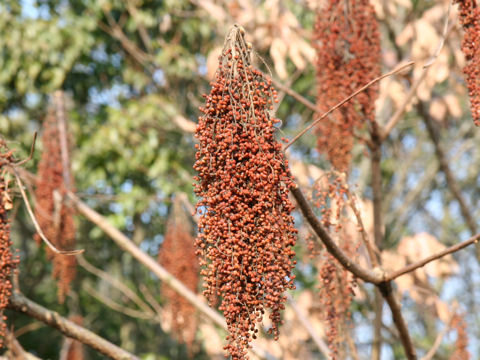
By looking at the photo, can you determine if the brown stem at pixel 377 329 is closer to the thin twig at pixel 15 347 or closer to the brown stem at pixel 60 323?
the brown stem at pixel 60 323

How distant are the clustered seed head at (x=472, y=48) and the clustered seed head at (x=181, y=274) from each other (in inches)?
124

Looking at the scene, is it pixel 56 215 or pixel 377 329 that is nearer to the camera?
pixel 377 329

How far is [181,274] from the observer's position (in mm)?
5156

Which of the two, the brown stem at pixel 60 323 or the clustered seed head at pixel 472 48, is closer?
the clustered seed head at pixel 472 48

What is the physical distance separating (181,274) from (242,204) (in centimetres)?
351

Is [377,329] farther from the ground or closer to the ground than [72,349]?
closer to the ground

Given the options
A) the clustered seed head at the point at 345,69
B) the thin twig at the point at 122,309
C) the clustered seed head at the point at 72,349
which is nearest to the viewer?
the clustered seed head at the point at 345,69

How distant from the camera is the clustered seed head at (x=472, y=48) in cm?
220

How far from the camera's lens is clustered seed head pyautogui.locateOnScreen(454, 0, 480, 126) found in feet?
7.21

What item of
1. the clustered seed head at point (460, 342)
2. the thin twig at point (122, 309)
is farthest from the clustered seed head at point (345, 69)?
the thin twig at point (122, 309)

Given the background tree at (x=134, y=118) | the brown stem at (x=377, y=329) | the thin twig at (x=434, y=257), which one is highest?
the background tree at (x=134, y=118)

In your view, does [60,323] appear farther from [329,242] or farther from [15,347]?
[329,242]

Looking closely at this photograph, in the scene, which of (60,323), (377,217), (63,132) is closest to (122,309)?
(63,132)

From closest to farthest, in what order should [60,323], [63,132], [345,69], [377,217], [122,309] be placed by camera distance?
[60,323], [345,69], [377,217], [63,132], [122,309]
